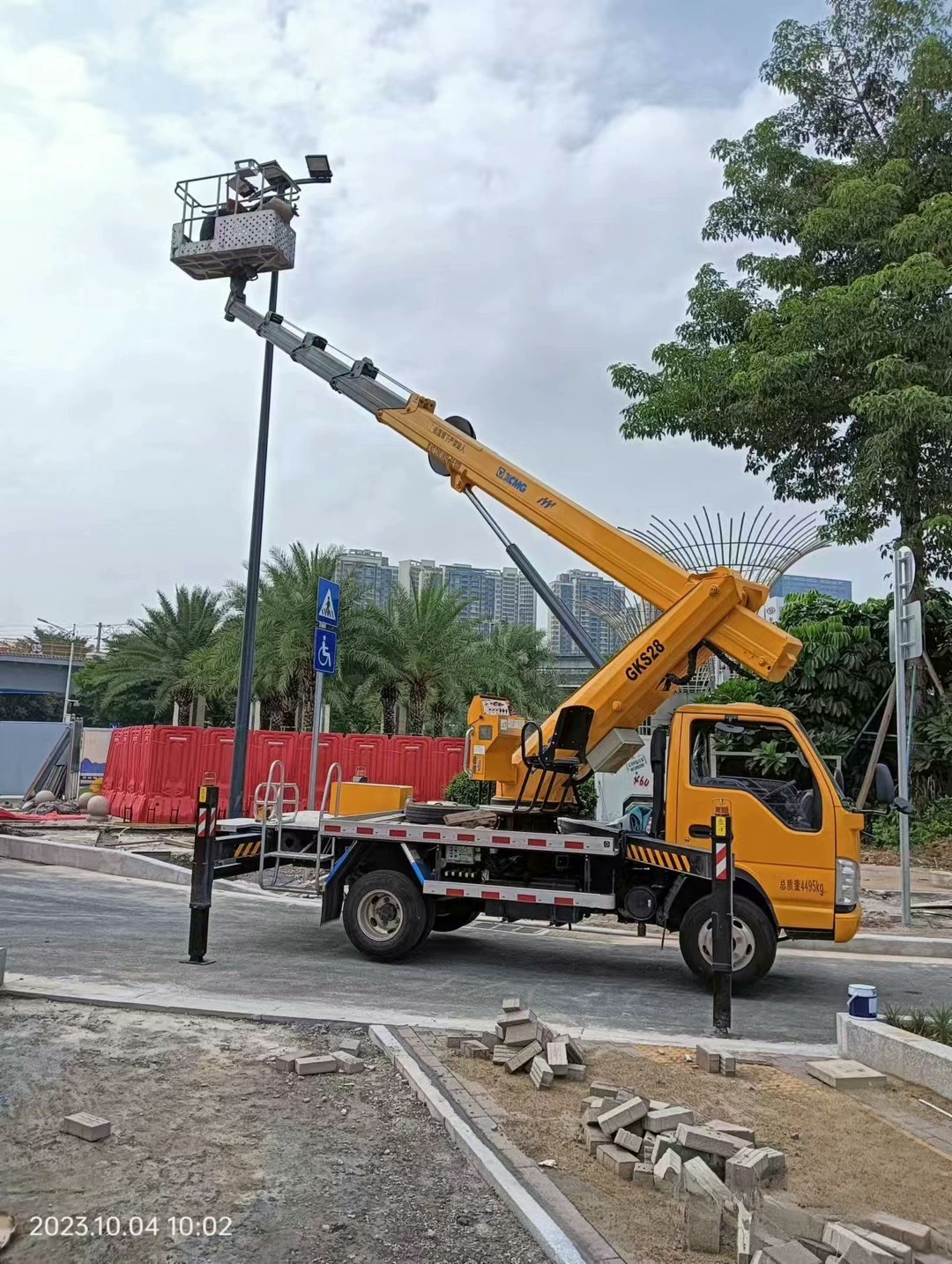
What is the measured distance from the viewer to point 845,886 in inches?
336

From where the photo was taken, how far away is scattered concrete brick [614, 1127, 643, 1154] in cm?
461

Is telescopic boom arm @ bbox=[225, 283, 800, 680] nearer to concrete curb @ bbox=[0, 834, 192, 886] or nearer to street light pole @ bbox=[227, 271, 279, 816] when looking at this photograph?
street light pole @ bbox=[227, 271, 279, 816]

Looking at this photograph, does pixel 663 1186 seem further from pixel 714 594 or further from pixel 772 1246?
pixel 714 594

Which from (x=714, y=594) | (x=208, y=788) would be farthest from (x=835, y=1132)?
(x=208, y=788)

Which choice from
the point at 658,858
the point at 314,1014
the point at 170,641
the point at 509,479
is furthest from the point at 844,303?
the point at 170,641

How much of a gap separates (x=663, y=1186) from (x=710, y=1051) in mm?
2001

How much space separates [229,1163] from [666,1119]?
76.7 inches

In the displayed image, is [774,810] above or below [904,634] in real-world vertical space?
below

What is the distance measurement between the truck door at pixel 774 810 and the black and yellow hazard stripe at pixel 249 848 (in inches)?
159

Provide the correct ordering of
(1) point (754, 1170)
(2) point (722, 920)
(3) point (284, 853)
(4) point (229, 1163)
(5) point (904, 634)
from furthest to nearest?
(5) point (904, 634) < (3) point (284, 853) < (2) point (722, 920) < (4) point (229, 1163) < (1) point (754, 1170)

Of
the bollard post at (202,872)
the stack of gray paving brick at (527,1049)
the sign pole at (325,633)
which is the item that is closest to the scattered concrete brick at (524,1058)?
the stack of gray paving brick at (527,1049)

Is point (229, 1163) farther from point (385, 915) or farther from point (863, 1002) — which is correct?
point (385, 915)

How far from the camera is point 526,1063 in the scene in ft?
19.4

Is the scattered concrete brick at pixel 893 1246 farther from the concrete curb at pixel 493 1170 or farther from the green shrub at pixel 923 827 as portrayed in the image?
the green shrub at pixel 923 827
